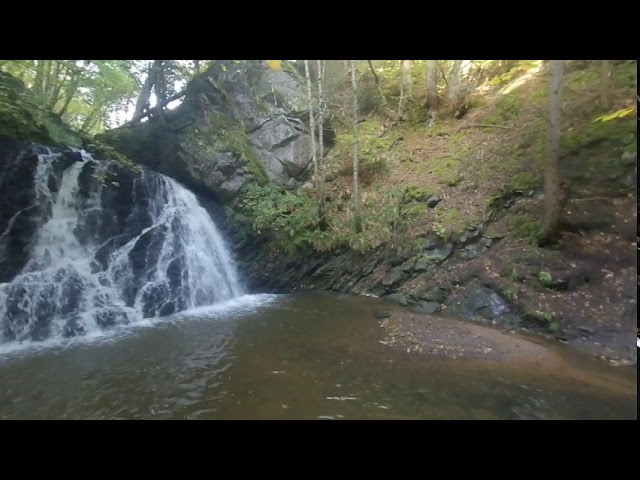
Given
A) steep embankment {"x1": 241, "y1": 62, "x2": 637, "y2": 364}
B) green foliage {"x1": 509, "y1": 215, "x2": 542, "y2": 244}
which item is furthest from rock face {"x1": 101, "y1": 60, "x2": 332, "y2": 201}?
green foliage {"x1": 509, "y1": 215, "x2": 542, "y2": 244}

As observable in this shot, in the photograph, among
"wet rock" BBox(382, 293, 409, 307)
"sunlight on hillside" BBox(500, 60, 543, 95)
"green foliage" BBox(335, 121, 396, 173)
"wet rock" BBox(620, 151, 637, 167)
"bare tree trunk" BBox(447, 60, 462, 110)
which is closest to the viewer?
"wet rock" BBox(620, 151, 637, 167)

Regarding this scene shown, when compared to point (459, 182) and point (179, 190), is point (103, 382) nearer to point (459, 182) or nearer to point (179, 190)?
point (179, 190)

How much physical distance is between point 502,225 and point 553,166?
1.81m

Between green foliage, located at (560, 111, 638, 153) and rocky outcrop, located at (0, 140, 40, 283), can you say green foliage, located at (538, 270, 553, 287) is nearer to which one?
green foliage, located at (560, 111, 638, 153)

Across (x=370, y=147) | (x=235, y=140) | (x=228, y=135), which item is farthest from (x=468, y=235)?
(x=228, y=135)

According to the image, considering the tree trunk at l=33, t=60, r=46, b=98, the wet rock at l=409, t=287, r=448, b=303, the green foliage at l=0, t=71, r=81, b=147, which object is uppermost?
the tree trunk at l=33, t=60, r=46, b=98

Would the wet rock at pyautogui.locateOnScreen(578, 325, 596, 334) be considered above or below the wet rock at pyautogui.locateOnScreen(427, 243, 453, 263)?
below

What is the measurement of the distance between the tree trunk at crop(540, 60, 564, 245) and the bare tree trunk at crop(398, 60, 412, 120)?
24.6ft

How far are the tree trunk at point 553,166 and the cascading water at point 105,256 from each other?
889 centimetres

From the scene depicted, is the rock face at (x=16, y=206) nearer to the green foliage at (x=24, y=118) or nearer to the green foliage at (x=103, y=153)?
the green foliage at (x=24, y=118)

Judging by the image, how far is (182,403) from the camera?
408 cm

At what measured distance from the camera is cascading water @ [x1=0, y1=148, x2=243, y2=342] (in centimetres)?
719

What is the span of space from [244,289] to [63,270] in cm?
506
